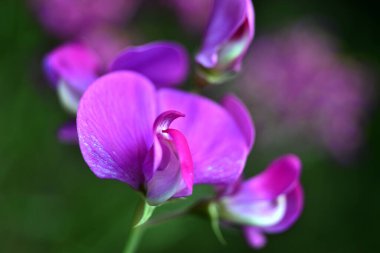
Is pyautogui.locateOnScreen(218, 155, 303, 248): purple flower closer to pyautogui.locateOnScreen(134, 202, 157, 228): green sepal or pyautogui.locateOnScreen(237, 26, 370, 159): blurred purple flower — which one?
pyautogui.locateOnScreen(134, 202, 157, 228): green sepal

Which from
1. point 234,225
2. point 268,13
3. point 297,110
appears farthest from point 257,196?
point 268,13

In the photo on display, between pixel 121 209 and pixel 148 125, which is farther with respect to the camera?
pixel 121 209

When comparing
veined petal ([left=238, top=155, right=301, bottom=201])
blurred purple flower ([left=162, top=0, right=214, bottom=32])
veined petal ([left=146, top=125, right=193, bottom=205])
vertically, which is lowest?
blurred purple flower ([left=162, top=0, right=214, bottom=32])

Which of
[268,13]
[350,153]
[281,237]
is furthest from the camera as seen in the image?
[268,13]

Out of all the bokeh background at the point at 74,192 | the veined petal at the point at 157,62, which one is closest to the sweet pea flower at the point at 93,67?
the veined petal at the point at 157,62

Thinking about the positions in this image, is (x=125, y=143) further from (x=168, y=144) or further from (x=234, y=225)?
(x=234, y=225)

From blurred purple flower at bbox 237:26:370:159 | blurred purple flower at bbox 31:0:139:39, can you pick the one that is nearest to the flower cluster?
blurred purple flower at bbox 31:0:139:39
